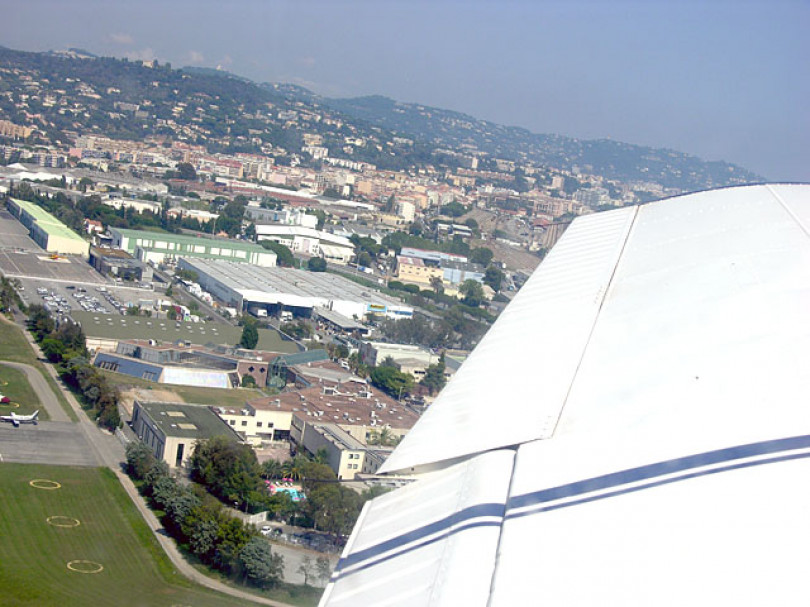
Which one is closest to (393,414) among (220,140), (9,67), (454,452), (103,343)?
(103,343)

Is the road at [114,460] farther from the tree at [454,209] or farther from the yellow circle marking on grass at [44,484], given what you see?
the tree at [454,209]

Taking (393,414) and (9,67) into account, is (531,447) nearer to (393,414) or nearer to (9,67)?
(393,414)

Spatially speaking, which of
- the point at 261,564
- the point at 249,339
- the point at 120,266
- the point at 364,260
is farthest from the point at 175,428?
the point at 364,260

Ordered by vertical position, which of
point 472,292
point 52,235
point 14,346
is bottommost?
point 14,346

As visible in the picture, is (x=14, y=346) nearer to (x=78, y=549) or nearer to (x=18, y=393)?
(x=18, y=393)

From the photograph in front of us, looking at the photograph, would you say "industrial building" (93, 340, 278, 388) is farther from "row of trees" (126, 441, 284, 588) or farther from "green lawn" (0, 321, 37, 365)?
"row of trees" (126, 441, 284, 588)

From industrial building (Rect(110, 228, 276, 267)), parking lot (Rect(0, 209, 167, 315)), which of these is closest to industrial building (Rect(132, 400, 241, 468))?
parking lot (Rect(0, 209, 167, 315))

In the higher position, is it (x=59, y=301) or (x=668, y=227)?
(x=668, y=227)
